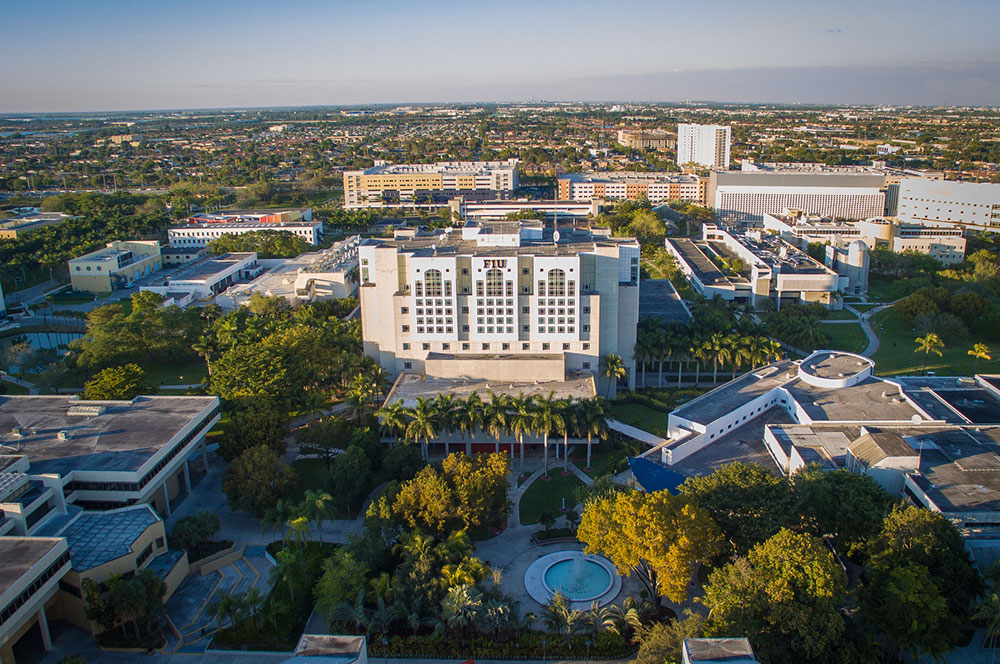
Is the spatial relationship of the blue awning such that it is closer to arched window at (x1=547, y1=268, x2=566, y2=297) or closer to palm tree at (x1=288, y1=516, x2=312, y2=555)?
arched window at (x1=547, y1=268, x2=566, y2=297)

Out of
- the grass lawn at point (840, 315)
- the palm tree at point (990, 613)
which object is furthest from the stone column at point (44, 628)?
the grass lawn at point (840, 315)

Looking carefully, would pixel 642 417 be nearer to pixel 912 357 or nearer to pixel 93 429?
pixel 912 357

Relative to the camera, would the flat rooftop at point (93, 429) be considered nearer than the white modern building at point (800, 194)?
Yes

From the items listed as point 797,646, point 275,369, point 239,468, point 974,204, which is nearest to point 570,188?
point 974,204

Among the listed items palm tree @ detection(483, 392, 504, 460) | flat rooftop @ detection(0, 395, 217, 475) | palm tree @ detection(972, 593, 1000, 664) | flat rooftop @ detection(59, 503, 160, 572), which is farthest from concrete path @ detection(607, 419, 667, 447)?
flat rooftop @ detection(59, 503, 160, 572)

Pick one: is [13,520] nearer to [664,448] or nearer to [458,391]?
[458,391]

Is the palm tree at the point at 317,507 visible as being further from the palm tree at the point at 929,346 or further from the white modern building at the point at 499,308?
the palm tree at the point at 929,346
